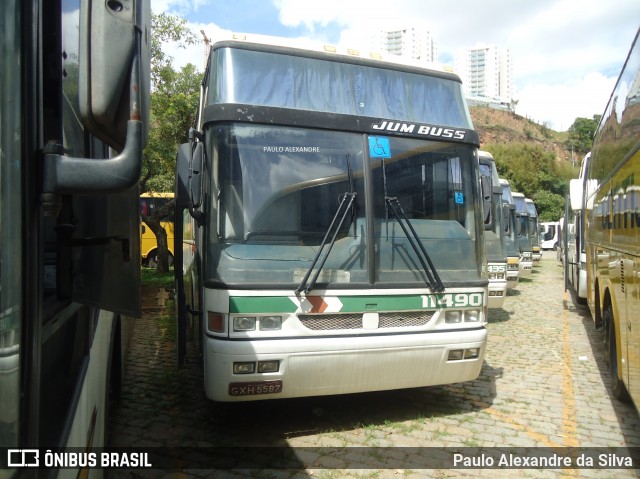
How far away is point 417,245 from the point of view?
15.6 feet

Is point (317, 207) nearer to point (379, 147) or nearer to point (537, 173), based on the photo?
point (379, 147)

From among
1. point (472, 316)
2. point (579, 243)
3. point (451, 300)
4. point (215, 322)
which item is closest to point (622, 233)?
point (472, 316)

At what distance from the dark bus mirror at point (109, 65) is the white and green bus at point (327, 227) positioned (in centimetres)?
274

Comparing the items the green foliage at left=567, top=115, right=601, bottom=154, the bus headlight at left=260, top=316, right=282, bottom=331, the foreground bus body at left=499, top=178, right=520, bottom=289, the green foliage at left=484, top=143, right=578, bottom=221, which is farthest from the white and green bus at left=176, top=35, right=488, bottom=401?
→ the green foliage at left=567, top=115, right=601, bottom=154

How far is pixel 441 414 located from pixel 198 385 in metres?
2.82

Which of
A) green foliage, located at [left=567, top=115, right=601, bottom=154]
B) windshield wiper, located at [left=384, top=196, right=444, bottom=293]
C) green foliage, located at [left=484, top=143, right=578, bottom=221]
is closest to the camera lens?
windshield wiper, located at [left=384, top=196, right=444, bottom=293]

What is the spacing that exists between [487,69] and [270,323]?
15420 centimetres

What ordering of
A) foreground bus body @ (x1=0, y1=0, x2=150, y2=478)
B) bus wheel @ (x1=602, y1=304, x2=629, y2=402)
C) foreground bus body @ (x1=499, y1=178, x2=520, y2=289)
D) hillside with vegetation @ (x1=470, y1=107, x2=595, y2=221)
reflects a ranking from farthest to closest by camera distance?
1. hillside with vegetation @ (x1=470, y1=107, x2=595, y2=221)
2. foreground bus body @ (x1=499, y1=178, x2=520, y2=289)
3. bus wheel @ (x1=602, y1=304, x2=629, y2=402)
4. foreground bus body @ (x1=0, y1=0, x2=150, y2=478)

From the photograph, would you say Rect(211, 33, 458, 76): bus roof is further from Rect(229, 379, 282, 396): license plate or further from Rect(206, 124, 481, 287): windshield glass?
Rect(229, 379, 282, 396): license plate

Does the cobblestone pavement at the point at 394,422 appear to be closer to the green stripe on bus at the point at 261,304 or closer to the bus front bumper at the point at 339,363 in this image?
the bus front bumper at the point at 339,363

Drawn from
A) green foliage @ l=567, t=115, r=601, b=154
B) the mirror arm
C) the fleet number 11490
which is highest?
green foliage @ l=567, t=115, r=601, b=154

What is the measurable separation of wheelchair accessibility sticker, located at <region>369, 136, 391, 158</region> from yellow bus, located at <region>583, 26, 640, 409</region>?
2.00 meters

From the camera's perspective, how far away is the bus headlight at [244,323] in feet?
13.9

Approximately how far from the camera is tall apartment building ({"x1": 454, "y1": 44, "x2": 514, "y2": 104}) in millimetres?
142250
